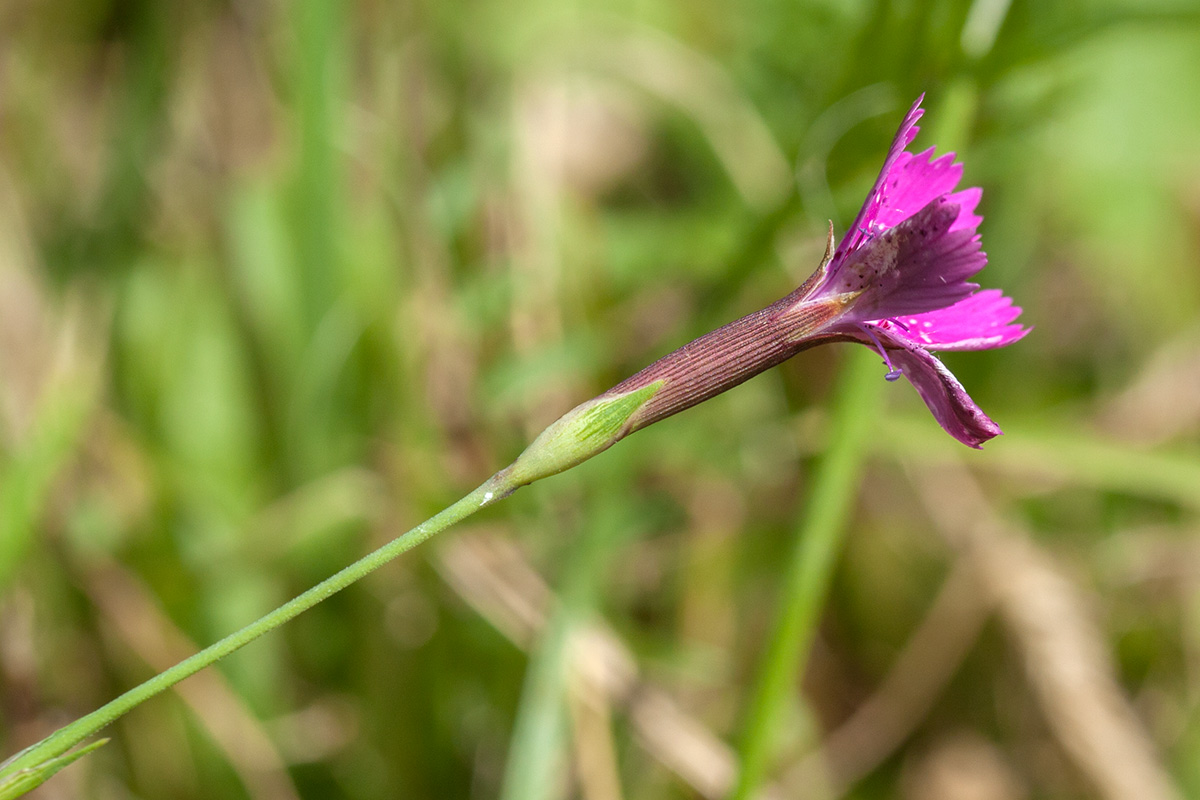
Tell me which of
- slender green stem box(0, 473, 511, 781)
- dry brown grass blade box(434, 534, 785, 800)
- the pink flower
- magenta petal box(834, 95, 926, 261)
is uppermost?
slender green stem box(0, 473, 511, 781)

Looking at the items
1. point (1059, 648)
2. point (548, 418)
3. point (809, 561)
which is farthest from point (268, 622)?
point (1059, 648)

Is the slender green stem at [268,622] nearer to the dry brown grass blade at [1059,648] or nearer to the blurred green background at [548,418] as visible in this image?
the blurred green background at [548,418]

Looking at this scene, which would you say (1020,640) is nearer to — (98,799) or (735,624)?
(735,624)

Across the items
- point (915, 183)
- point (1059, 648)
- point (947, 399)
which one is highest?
point (915, 183)

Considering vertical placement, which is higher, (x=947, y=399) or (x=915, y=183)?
(x=915, y=183)

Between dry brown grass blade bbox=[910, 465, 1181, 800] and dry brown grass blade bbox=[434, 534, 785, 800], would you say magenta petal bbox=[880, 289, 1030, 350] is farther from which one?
dry brown grass blade bbox=[910, 465, 1181, 800]

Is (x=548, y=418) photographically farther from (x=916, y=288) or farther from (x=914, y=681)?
(x=916, y=288)

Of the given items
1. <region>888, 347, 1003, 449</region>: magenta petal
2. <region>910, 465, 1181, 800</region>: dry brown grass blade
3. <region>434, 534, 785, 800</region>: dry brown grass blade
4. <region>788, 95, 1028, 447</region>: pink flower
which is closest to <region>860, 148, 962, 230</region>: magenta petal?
<region>788, 95, 1028, 447</region>: pink flower
